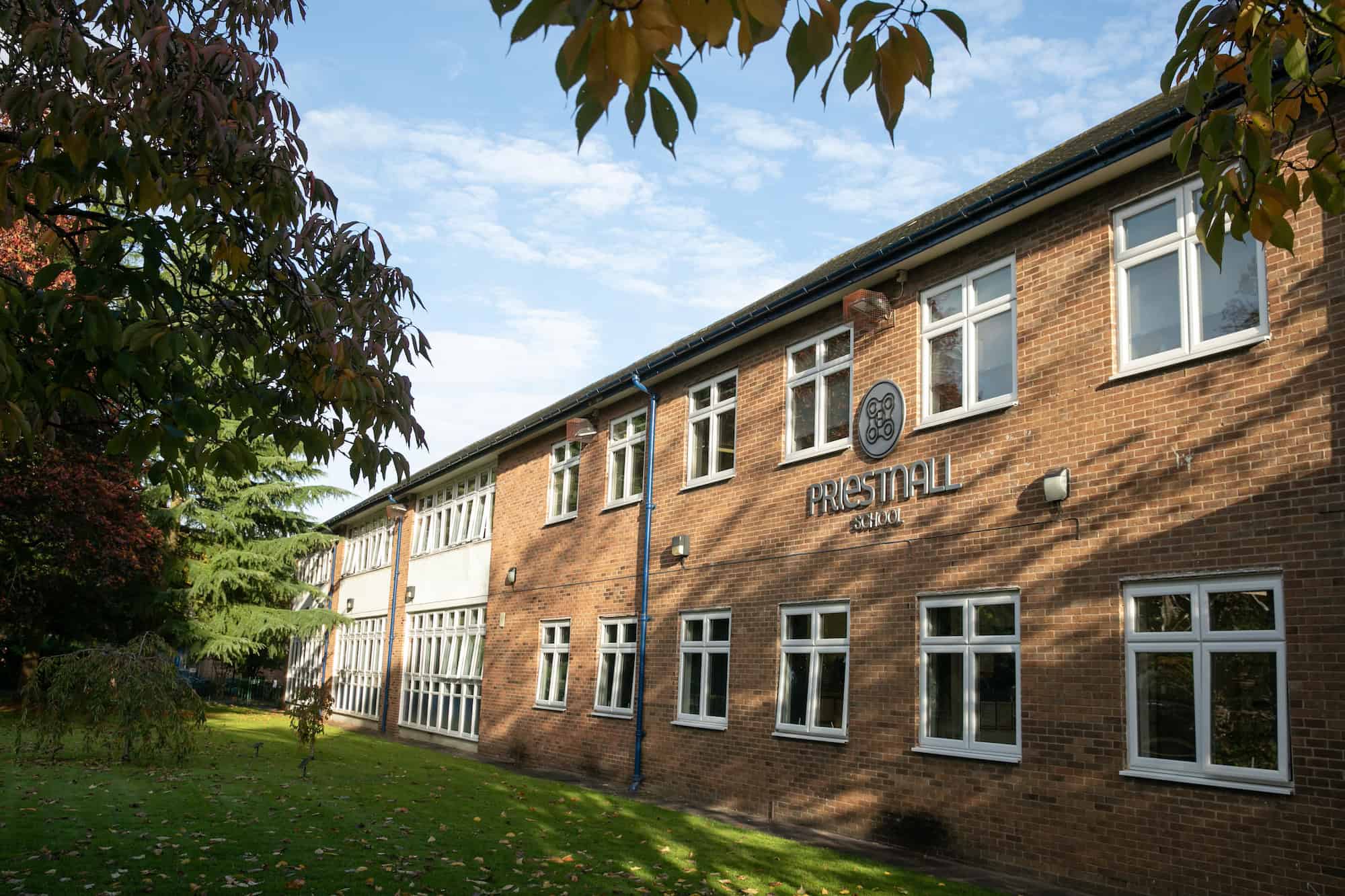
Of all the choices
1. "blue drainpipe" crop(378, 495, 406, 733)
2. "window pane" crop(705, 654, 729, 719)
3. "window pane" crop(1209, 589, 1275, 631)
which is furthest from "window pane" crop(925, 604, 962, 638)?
"blue drainpipe" crop(378, 495, 406, 733)

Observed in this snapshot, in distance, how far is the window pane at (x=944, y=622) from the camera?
1116 centimetres

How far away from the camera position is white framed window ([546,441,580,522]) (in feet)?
66.3

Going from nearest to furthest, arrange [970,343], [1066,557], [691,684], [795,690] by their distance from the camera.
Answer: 1. [1066,557]
2. [970,343]
3. [795,690]
4. [691,684]

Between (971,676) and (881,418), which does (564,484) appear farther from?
(971,676)

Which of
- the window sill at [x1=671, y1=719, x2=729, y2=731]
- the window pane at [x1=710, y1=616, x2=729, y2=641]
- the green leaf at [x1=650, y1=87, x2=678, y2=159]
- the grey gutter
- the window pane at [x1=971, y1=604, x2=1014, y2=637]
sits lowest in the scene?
the window sill at [x1=671, y1=719, x2=729, y2=731]

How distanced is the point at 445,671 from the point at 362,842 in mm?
16114

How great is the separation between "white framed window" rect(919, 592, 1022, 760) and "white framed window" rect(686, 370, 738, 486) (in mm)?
4670

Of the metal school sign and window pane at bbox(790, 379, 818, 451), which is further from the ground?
window pane at bbox(790, 379, 818, 451)

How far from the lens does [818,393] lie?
13.9m

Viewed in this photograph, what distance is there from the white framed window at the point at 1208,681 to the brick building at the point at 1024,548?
23mm

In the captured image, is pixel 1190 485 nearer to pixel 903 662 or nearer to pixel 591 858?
pixel 903 662

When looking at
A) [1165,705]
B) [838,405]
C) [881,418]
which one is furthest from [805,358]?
[1165,705]

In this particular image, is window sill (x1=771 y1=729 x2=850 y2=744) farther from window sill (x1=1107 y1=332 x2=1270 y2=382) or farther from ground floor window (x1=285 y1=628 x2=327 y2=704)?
ground floor window (x1=285 y1=628 x2=327 y2=704)

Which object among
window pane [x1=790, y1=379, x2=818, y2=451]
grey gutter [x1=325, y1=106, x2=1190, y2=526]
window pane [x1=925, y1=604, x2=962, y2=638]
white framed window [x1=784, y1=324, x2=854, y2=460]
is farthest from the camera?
window pane [x1=790, y1=379, x2=818, y2=451]
